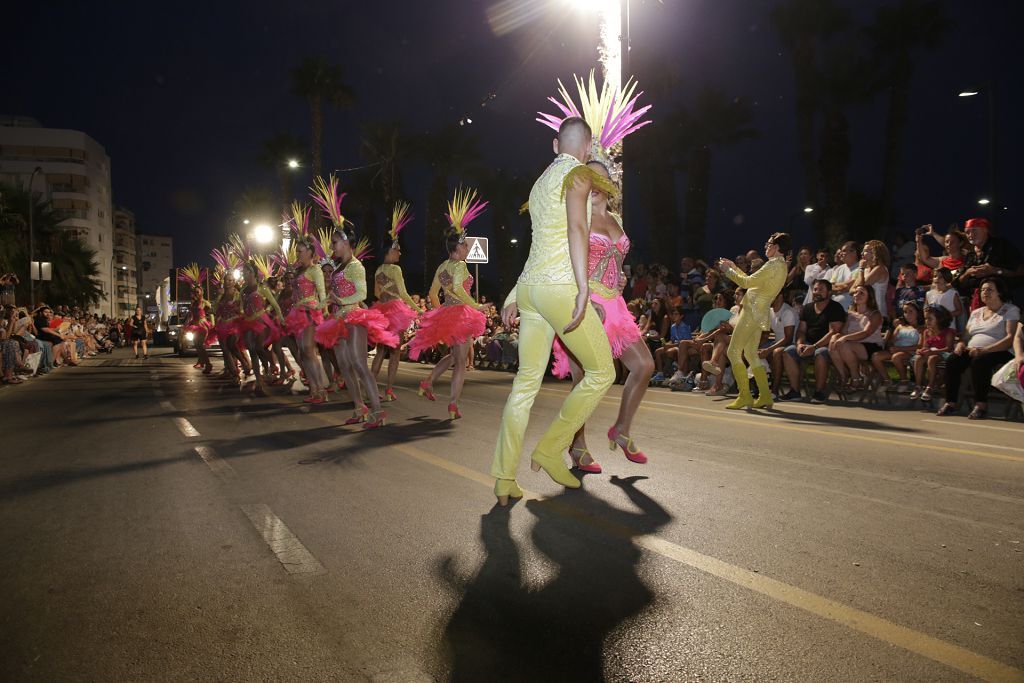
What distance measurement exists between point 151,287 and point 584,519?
17454 cm

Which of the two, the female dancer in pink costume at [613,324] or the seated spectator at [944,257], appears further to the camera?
the seated spectator at [944,257]

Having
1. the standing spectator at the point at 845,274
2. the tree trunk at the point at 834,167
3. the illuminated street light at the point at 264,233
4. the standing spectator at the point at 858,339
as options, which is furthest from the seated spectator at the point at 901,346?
the illuminated street light at the point at 264,233

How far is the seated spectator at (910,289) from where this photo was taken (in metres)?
11.1

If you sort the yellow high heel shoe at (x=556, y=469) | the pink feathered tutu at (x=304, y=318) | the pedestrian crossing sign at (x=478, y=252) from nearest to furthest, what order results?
the yellow high heel shoe at (x=556, y=469) → the pink feathered tutu at (x=304, y=318) → the pedestrian crossing sign at (x=478, y=252)

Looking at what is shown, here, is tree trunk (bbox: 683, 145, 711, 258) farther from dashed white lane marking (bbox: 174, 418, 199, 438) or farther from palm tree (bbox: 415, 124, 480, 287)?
dashed white lane marking (bbox: 174, 418, 199, 438)

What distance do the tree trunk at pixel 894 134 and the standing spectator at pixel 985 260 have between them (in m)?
21.8

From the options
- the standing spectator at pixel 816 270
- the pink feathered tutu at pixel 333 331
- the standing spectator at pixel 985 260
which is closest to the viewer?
the pink feathered tutu at pixel 333 331

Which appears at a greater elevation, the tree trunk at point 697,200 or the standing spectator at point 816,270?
the tree trunk at point 697,200

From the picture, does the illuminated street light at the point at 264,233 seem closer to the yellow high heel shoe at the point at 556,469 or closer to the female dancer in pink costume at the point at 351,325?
the female dancer in pink costume at the point at 351,325

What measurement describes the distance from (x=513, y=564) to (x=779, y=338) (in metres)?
9.54

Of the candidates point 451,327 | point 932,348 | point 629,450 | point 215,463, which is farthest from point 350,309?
point 932,348

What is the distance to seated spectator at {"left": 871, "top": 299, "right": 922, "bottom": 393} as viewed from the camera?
34.3 ft

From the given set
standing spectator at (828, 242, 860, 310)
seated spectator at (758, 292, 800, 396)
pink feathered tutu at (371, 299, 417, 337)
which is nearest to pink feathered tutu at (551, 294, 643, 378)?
pink feathered tutu at (371, 299, 417, 337)

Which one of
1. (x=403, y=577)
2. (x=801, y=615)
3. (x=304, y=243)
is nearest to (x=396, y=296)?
(x=304, y=243)
